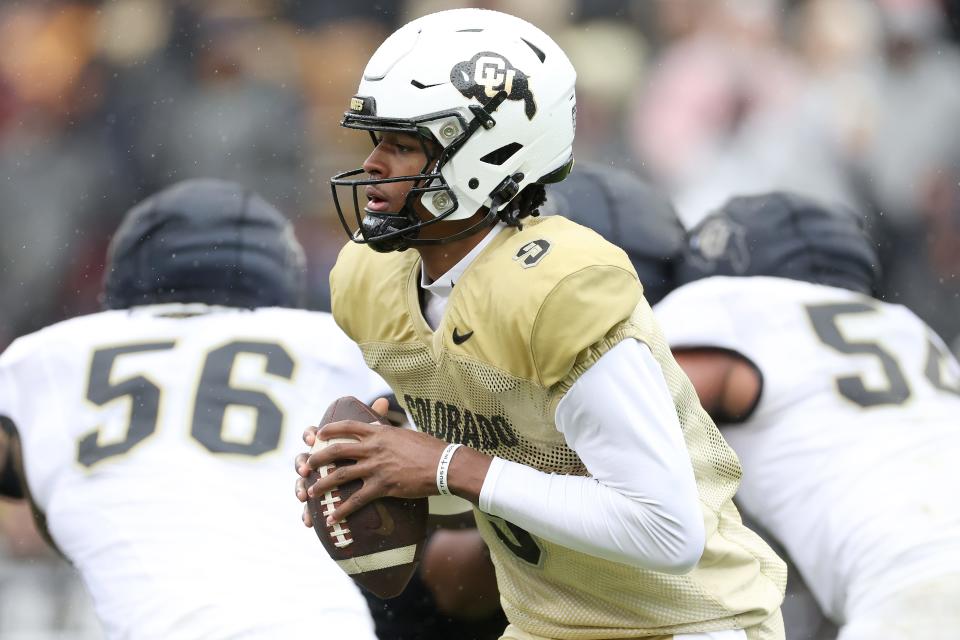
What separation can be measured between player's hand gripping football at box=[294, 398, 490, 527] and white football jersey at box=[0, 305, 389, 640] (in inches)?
46.3

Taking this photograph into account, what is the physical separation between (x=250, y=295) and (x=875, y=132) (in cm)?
175

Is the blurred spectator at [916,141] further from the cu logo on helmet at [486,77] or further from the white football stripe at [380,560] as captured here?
the white football stripe at [380,560]

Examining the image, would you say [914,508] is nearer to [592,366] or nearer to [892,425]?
[892,425]

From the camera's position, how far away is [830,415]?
2908mm

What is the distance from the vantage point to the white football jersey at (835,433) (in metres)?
2.82

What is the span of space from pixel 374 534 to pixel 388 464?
0.46 ft

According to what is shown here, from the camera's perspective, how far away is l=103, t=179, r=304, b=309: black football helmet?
2.93 meters

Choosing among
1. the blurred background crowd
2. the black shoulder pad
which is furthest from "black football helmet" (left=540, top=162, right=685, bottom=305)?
the black shoulder pad

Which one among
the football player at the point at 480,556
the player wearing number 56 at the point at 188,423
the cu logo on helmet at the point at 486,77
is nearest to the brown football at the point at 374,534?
the cu logo on helmet at the point at 486,77

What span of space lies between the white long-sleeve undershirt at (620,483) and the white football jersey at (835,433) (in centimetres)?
154

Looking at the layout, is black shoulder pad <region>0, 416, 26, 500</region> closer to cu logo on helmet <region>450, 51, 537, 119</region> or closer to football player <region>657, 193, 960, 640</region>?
football player <region>657, 193, 960, 640</region>

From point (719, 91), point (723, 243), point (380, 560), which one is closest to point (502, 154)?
point (380, 560)

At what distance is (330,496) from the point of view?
1.56 m

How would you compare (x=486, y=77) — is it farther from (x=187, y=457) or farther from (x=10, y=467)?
(x=10, y=467)
